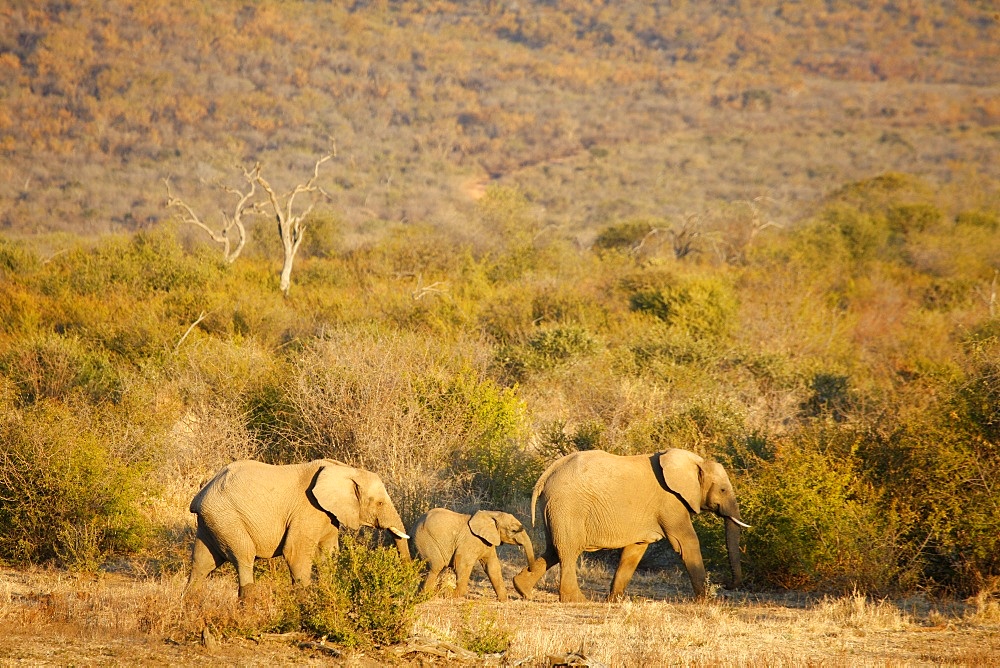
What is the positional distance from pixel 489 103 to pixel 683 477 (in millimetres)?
82407

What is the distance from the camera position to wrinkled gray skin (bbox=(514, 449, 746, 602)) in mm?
9945

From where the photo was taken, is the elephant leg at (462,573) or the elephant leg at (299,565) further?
the elephant leg at (462,573)

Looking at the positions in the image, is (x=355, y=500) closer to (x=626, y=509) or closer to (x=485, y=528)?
(x=485, y=528)

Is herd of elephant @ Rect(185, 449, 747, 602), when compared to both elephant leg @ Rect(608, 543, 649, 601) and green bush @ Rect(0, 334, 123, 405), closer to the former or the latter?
elephant leg @ Rect(608, 543, 649, 601)

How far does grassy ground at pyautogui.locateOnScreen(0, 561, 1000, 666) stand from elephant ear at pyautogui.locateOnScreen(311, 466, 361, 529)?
93 centimetres

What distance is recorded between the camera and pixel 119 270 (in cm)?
2477

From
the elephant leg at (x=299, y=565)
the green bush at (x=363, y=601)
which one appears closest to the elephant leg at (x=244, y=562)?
the elephant leg at (x=299, y=565)

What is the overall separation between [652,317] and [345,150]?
184 feet

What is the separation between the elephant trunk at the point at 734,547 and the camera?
1002cm

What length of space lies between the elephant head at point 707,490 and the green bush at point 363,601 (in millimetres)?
2983

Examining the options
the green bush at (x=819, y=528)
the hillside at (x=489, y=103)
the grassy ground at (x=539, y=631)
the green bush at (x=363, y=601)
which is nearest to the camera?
the grassy ground at (x=539, y=631)

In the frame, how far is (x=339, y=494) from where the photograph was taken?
29.1 feet

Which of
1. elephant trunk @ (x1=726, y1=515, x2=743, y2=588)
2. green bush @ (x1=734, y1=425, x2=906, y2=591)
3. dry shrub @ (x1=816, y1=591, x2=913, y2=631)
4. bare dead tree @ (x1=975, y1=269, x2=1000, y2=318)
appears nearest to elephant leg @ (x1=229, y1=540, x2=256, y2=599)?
elephant trunk @ (x1=726, y1=515, x2=743, y2=588)

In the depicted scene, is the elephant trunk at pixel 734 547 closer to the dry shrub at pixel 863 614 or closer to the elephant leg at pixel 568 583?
the dry shrub at pixel 863 614
